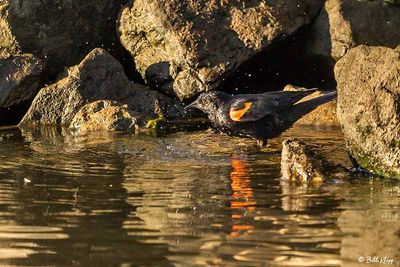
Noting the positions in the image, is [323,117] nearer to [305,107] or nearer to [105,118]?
[305,107]

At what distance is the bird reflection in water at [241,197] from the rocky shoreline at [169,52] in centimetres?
339

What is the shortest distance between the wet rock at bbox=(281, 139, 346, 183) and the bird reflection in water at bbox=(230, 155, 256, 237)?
38cm

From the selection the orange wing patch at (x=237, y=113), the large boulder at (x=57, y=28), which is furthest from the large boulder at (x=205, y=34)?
the orange wing patch at (x=237, y=113)

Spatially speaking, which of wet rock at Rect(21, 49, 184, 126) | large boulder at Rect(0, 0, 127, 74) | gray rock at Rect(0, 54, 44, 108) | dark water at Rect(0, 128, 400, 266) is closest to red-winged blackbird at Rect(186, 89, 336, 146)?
dark water at Rect(0, 128, 400, 266)

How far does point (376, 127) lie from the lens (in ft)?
24.8

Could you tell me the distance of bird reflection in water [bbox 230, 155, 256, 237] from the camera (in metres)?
5.80

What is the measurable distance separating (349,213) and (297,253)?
1.19 m

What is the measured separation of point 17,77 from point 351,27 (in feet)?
16.0

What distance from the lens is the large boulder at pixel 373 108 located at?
7469 millimetres

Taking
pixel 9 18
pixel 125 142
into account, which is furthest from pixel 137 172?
pixel 9 18

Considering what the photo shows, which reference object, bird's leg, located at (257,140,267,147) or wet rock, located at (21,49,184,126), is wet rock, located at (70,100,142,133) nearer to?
wet rock, located at (21,49,184,126)

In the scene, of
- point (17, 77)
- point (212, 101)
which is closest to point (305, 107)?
point (212, 101)

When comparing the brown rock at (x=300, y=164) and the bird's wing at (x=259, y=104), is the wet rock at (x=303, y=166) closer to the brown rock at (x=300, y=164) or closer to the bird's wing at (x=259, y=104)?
the brown rock at (x=300, y=164)

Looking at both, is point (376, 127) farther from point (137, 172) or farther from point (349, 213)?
point (137, 172)
